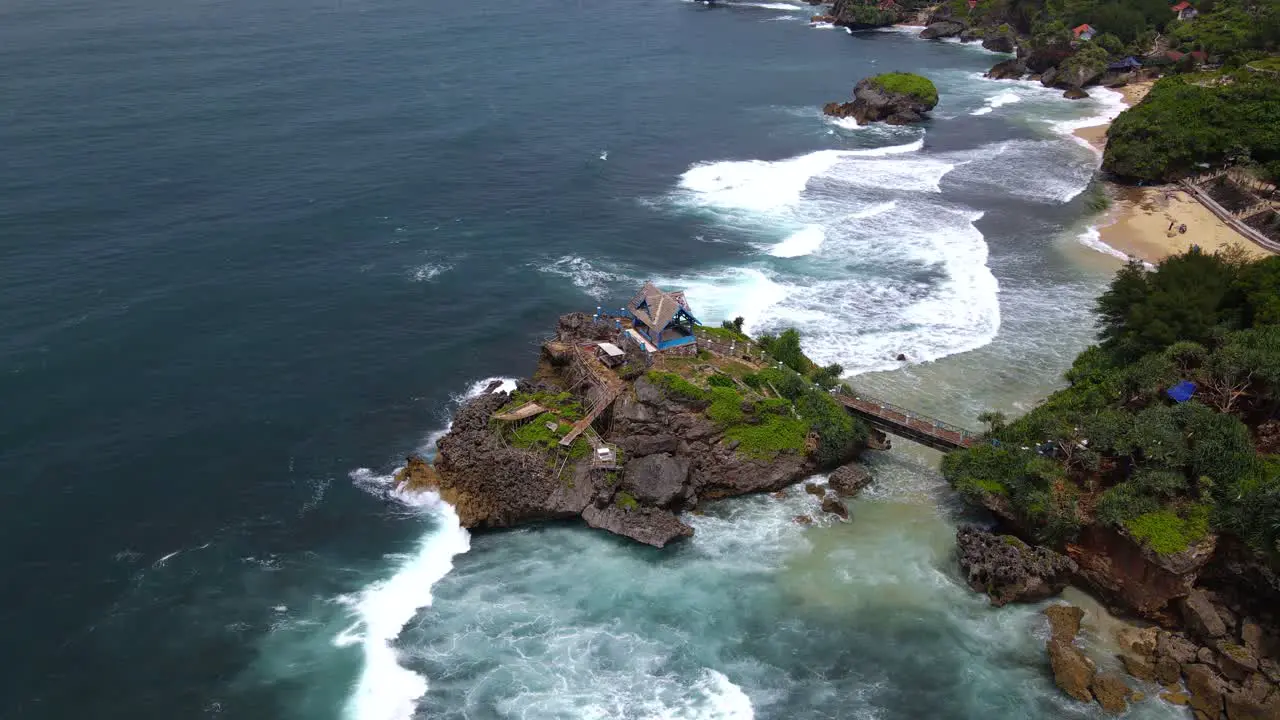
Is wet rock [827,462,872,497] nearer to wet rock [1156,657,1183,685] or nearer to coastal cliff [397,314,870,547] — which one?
coastal cliff [397,314,870,547]

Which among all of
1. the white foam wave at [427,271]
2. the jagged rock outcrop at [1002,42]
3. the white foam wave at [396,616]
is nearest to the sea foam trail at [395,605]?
the white foam wave at [396,616]

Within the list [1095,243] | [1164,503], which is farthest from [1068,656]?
[1095,243]

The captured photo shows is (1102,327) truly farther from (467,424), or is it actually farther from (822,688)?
(467,424)

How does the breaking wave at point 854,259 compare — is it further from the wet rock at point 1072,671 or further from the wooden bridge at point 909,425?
the wet rock at point 1072,671

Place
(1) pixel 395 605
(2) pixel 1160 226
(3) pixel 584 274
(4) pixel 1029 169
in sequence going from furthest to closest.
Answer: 1. (4) pixel 1029 169
2. (2) pixel 1160 226
3. (3) pixel 584 274
4. (1) pixel 395 605

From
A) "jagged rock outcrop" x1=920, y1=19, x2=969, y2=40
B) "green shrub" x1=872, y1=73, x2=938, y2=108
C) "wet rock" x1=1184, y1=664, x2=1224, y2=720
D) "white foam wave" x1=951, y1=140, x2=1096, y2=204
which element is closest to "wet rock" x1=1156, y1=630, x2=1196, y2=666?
"wet rock" x1=1184, y1=664, x2=1224, y2=720

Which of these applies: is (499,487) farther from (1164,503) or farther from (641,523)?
(1164,503)

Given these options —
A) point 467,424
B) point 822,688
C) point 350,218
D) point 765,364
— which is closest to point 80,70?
point 350,218
